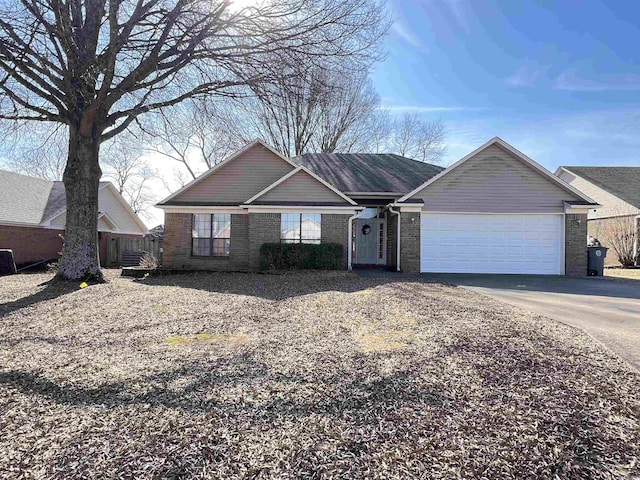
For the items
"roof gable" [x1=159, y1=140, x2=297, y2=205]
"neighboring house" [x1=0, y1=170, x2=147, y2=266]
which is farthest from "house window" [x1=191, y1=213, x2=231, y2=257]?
"neighboring house" [x1=0, y1=170, x2=147, y2=266]

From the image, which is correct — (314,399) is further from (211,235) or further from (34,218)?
(34,218)

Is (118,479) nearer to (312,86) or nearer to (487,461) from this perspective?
(487,461)

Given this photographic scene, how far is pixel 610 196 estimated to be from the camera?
23.2m

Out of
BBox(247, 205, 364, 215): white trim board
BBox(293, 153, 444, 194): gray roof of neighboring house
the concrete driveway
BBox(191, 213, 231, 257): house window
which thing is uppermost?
BBox(293, 153, 444, 194): gray roof of neighboring house

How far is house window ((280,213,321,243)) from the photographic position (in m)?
14.5

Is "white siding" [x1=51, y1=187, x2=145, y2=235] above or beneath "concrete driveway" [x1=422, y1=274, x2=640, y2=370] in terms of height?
above

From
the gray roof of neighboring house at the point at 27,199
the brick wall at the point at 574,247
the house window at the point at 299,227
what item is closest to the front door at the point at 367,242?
the house window at the point at 299,227

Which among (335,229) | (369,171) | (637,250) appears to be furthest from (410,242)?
(637,250)

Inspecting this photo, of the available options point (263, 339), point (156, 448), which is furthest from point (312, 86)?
point (156, 448)

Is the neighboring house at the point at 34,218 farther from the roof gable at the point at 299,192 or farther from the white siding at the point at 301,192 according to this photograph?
the white siding at the point at 301,192

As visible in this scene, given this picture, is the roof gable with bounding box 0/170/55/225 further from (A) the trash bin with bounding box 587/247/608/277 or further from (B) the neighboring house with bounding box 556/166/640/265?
(B) the neighboring house with bounding box 556/166/640/265

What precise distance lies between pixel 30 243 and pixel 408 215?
59.8ft

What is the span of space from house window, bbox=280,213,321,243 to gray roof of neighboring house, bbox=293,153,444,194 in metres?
2.10

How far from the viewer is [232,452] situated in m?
2.47
